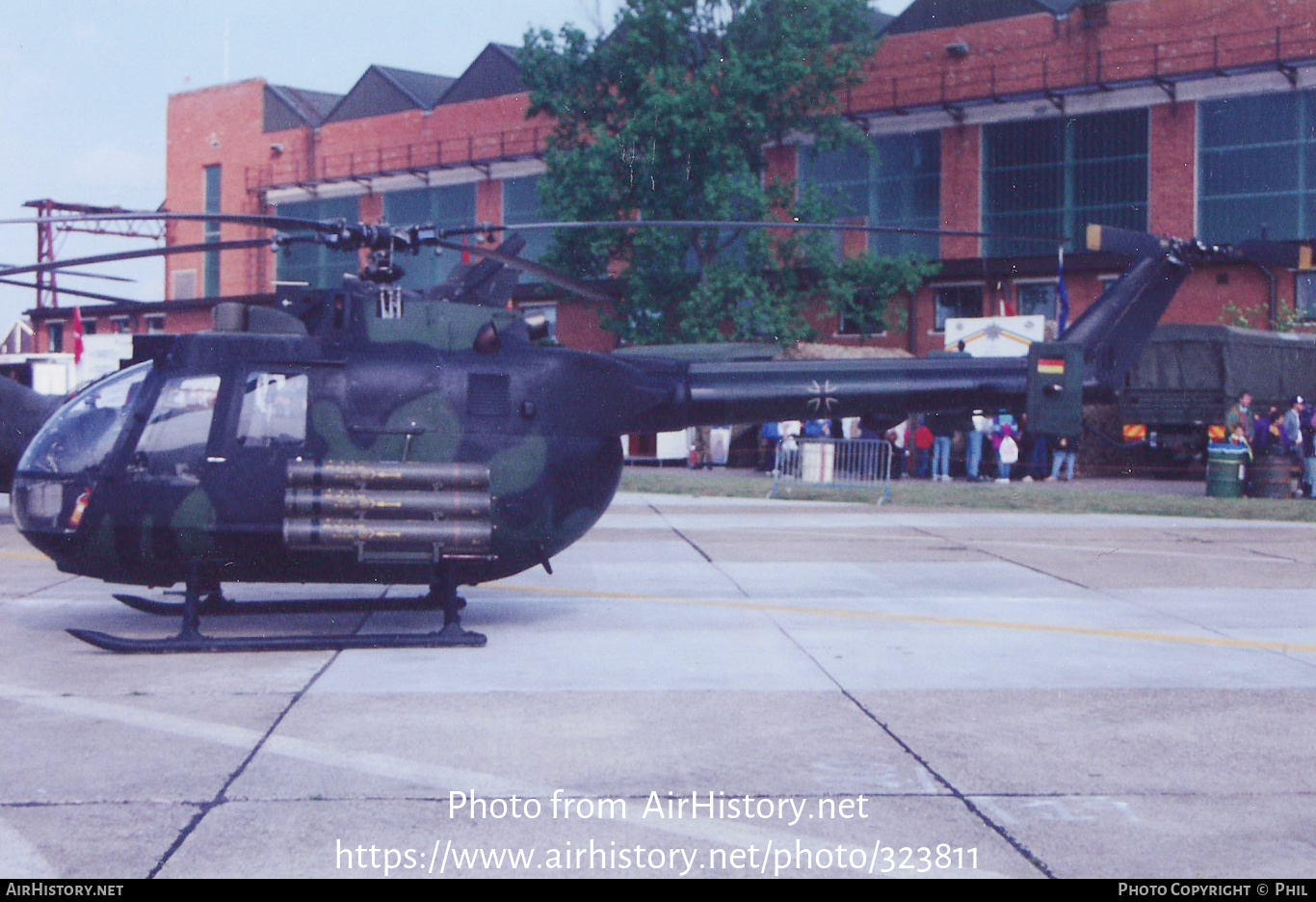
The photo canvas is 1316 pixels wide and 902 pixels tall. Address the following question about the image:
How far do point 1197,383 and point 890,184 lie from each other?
15386 millimetres

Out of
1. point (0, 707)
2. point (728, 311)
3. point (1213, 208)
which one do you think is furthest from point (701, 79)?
point (0, 707)

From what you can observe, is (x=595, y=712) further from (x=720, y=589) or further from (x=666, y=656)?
(x=720, y=589)

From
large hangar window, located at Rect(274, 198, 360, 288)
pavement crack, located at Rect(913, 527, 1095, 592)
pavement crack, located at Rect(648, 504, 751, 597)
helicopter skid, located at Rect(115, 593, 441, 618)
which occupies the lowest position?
pavement crack, located at Rect(648, 504, 751, 597)

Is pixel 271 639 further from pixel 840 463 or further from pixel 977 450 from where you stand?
pixel 977 450

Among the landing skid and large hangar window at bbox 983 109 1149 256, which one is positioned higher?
large hangar window at bbox 983 109 1149 256

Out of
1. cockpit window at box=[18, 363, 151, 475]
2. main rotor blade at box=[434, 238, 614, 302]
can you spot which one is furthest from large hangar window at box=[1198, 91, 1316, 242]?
cockpit window at box=[18, 363, 151, 475]

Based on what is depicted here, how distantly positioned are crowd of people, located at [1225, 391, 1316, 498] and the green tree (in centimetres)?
1372

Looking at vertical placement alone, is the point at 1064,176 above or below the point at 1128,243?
above

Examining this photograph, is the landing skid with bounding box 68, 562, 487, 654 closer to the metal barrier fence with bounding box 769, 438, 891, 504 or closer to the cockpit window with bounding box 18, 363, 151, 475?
the cockpit window with bounding box 18, 363, 151, 475

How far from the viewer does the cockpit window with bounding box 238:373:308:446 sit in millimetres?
9633

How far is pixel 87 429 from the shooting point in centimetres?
964

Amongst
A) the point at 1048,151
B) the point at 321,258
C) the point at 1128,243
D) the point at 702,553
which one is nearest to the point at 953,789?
the point at 1128,243

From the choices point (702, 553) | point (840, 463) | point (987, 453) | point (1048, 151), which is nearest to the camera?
point (702, 553)

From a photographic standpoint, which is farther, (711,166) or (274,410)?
(711,166)
